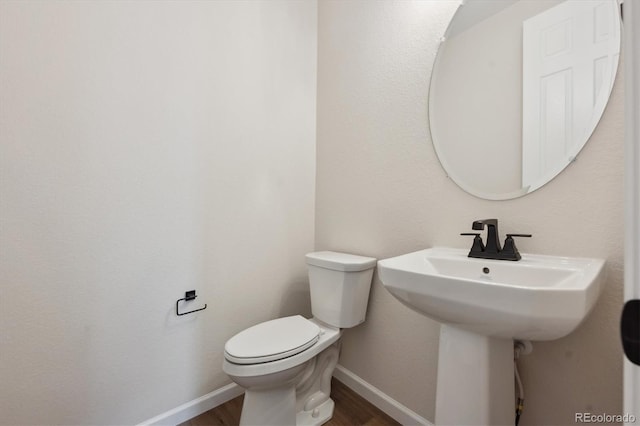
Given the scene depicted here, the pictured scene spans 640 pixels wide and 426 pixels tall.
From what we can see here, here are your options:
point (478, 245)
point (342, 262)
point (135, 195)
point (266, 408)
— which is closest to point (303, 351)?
point (266, 408)

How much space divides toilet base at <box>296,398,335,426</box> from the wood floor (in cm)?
3

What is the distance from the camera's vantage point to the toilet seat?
1.06 m

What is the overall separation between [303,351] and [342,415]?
493mm

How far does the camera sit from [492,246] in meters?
0.93

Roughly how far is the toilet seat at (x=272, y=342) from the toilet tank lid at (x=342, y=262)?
0.29m

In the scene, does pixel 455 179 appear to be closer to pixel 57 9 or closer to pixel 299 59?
pixel 299 59

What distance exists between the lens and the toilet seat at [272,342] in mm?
1056

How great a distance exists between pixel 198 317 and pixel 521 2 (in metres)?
1.83

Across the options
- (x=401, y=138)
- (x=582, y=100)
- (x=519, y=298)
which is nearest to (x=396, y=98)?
(x=401, y=138)

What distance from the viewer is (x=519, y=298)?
59 cm

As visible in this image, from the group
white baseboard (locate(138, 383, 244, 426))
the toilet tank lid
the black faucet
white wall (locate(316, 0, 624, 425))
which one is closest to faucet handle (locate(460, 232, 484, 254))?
the black faucet

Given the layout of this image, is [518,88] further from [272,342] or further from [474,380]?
[272,342]

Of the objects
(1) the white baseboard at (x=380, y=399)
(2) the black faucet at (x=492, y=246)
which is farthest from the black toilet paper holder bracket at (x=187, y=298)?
(2) the black faucet at (x=492, y=246)

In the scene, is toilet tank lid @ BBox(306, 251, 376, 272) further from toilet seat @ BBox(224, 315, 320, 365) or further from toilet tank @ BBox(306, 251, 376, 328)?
toilet seat @ BBox(224, 315, 320, 365)
